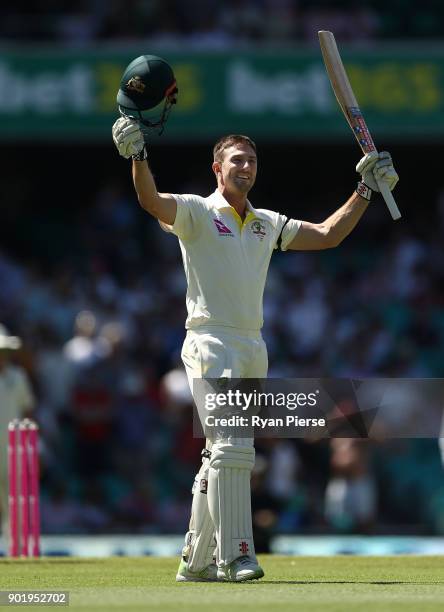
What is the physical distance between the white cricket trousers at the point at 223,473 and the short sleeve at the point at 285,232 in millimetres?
517

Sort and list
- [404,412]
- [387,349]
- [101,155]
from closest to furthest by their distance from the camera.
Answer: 1. [404,412]
2. [387,349]
3. [101,155]

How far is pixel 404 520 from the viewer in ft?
47.4

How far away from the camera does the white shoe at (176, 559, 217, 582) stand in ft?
23.4

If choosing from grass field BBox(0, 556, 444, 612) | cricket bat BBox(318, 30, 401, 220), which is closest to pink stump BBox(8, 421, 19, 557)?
grass field BBox(0, 556, 444, 612)

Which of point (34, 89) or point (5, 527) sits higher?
point (34, 89)

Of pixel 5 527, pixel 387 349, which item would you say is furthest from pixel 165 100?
pixel 387 349

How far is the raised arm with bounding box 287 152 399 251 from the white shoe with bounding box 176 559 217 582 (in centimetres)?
158

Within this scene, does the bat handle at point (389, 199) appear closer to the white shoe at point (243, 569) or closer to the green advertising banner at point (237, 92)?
the white shoe at point (243, 569)

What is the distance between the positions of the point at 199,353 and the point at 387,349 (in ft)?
30.1

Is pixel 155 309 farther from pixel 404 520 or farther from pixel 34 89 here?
pixel 404 520

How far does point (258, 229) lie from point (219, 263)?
0.98ft

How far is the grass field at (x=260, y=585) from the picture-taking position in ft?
19.4

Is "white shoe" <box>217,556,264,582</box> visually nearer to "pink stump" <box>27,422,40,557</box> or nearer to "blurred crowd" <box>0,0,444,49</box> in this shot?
"pink stump" <box>27,422,40,557</box>

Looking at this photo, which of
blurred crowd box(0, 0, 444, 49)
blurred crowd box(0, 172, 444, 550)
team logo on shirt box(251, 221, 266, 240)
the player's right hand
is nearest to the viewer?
the player's right hand
